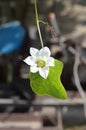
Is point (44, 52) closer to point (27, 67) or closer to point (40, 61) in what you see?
point (40, 61)

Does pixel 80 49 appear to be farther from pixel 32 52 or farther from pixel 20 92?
pixel 32 52

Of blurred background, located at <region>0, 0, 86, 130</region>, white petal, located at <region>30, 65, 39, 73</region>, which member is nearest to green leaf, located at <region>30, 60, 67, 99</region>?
white petal, located at <region>30, 65, 39, 73</region>

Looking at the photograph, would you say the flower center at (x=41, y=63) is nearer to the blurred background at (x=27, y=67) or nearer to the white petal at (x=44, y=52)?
the white petal at (x=44, y=52)

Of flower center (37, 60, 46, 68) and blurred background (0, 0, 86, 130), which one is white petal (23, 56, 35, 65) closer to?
flower center (37, 60, 46, 68)

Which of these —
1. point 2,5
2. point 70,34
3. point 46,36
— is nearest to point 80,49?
point 46,36

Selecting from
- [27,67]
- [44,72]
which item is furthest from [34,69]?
[27,67]

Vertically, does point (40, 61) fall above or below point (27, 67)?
above

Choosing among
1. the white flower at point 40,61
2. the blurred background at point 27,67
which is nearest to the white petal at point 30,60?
the white flower at point 40,61
